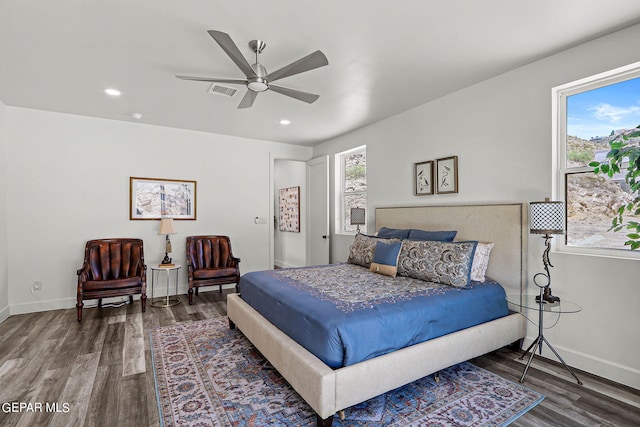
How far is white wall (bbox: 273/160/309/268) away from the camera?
6.46 m

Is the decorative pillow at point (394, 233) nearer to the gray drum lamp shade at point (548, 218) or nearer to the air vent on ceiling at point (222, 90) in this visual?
the gray drum lamp shade at point (548, 218)

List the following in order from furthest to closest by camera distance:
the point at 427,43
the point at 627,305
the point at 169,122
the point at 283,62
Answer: the point at 169,122
the point at 283,62
the point at 427,43
the point at 627,305

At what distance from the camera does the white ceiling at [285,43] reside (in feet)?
6.84

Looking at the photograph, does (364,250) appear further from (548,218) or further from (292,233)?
(292,233)

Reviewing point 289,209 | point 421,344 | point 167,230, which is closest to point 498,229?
point 421,344

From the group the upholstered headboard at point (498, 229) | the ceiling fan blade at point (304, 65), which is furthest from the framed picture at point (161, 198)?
the upholstered headboard at point (498, 229)

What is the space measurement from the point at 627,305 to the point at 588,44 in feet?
6.63

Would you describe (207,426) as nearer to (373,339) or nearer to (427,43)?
(373,339)

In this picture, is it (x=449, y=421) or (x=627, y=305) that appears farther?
(x=627, y=305)

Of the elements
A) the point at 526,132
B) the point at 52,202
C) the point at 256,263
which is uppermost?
the point at 526,132

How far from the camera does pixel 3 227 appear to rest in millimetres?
3846

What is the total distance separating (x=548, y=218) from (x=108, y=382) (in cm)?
357

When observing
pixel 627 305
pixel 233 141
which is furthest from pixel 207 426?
pixel 233 141

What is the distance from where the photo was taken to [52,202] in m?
4.18
